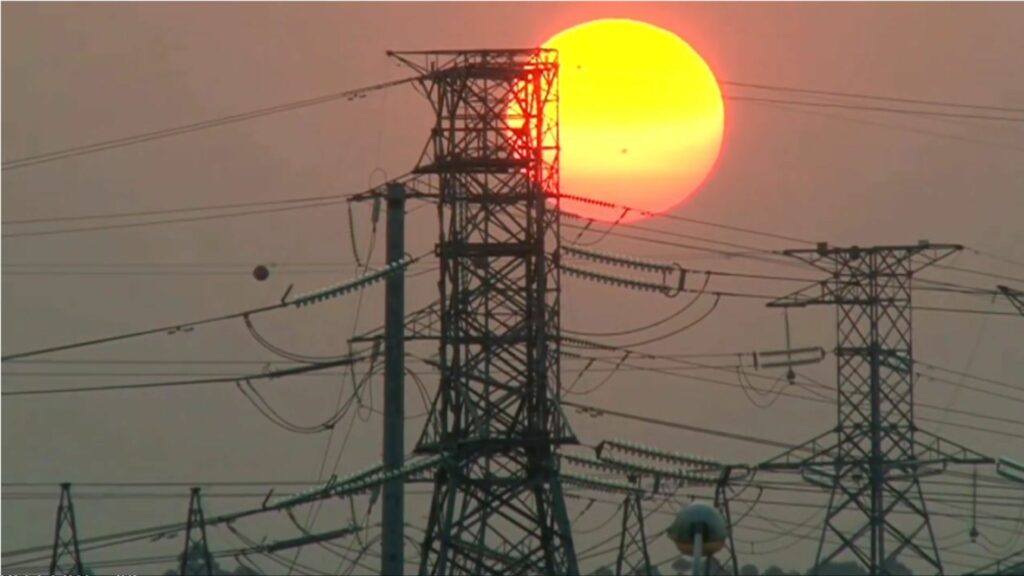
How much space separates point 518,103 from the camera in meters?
68.5

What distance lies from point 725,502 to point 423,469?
877cm

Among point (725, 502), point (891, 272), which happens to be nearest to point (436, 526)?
point (725, 502)

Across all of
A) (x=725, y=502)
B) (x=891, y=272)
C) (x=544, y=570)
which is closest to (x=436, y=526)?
(x=544, y=570)

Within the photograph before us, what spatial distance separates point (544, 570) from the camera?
220 ft

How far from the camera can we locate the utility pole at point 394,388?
60469 millimetres

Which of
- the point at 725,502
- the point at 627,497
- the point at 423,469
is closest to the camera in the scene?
the point at 423,469

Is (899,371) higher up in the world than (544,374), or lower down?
higher up

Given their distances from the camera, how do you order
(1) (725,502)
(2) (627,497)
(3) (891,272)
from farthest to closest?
(3) (891,272) < (2) (627,497) < (1) (725,502)

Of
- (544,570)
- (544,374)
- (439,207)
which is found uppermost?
(439,207)

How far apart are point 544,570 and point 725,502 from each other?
5.71 meters

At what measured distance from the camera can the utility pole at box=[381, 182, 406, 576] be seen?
198ft

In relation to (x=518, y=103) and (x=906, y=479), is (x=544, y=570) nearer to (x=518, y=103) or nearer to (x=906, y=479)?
(x=518, y=103)

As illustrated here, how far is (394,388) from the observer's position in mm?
62312

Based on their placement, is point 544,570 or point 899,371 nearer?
point 544,570
